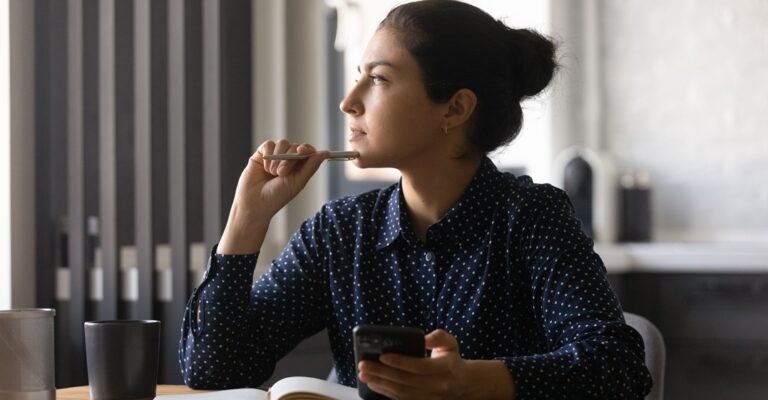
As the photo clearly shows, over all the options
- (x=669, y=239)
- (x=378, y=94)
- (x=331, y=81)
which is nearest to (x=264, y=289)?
(x=378, y=94)

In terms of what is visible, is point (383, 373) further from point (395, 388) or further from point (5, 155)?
point (5, 155)

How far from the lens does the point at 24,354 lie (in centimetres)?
115

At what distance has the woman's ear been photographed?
1.54 meters

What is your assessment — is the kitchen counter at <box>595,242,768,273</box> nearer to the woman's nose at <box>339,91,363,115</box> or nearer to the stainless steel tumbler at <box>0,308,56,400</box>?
the woman's nose at <box>339,91,363,115</box>

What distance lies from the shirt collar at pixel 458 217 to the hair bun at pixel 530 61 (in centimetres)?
13

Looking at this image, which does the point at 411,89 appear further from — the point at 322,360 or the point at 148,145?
the point at 322,360

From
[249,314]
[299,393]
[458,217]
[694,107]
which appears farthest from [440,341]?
[694,107]

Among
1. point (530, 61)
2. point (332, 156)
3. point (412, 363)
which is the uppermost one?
point (530, 61)

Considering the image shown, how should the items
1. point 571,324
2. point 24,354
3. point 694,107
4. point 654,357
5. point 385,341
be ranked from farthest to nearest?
point 694,107
point 654,357
point 571,324
point 24,354
point 385,341

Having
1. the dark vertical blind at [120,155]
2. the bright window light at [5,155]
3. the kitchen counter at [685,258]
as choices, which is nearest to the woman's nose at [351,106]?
the dark vertical blind at [120,155]

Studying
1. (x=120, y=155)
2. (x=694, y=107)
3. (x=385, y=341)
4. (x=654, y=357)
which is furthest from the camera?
(x=694, y=107)

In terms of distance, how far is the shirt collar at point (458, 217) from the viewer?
150 cm

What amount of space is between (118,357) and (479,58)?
0.67 meters

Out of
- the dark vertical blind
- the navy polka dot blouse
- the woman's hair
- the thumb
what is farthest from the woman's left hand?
the dark vertical blind
